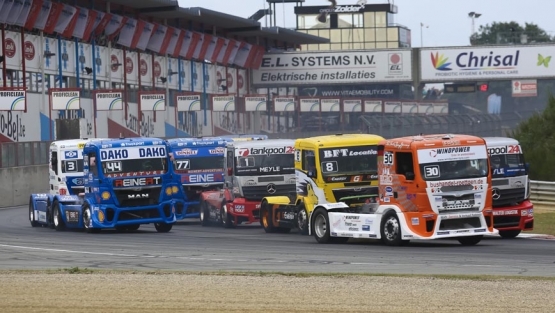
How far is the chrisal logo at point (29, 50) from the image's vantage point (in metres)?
52.5

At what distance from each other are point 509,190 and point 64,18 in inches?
1296

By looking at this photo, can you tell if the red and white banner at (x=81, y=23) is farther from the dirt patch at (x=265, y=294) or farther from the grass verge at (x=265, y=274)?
the dirt patch at (x=265, y=294)

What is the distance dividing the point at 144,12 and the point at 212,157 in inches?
1207

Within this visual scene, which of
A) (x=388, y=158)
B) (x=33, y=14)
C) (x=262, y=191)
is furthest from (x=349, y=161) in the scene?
(x=33, y=14)

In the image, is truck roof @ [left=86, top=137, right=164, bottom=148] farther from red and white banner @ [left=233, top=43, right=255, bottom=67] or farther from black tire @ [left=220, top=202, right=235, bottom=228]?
red and white banner @ [left=233, top=43, right=255, bottom=67]

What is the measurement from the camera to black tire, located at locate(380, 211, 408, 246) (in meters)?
24.5

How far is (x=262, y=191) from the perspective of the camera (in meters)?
32.8

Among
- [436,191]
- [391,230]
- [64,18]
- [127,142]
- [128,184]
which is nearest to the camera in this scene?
[436,191]

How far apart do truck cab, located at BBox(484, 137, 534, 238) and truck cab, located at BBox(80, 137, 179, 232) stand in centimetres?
866

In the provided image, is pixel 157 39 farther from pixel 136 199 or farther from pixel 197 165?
pixel 136 199

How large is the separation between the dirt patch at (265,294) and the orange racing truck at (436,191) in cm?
653

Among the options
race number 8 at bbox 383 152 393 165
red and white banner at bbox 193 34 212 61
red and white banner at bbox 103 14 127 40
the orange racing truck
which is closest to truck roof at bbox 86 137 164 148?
race number 8 at bbox 383 152 393 165

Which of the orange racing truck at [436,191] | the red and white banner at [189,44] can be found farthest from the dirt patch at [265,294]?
the red and white banner at [189,44]

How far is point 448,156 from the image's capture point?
79.9 feet
